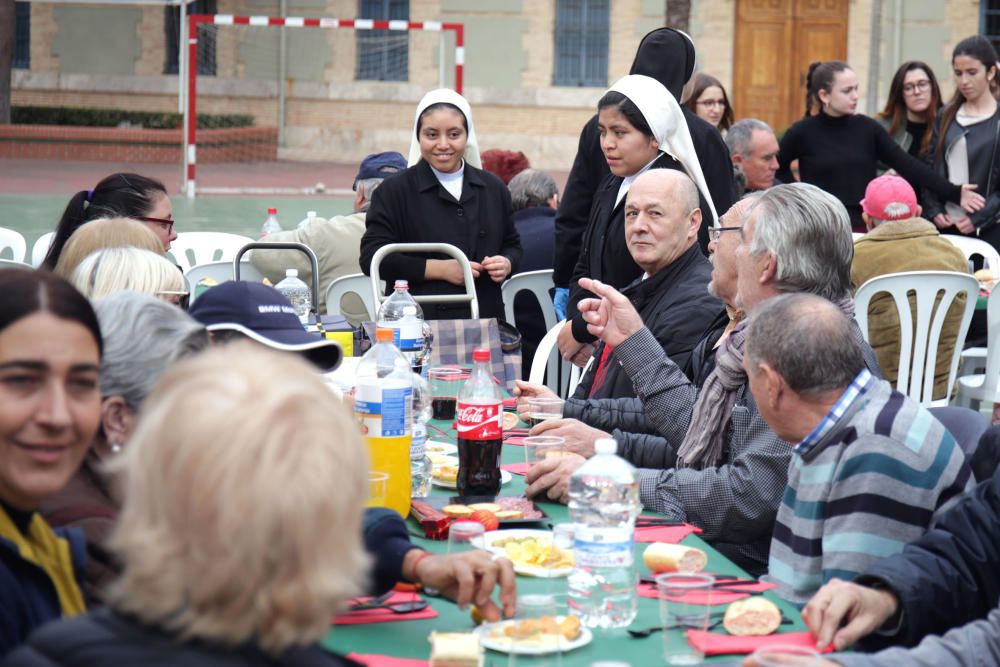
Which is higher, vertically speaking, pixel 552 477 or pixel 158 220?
pixel 158 220

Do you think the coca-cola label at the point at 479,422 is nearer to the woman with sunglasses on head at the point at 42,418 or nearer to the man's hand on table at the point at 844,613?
the man's hand on table at the point at 844,613

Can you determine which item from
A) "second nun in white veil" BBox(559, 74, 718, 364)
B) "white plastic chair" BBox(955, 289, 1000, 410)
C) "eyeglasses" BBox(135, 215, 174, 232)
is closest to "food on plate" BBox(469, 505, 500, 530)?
"second nun in white veil" BBox(559, 74, 718, 364)

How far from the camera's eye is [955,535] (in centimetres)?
265

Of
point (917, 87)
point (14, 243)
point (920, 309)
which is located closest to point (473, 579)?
point (920, 309)

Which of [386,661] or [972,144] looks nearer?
[386,661]

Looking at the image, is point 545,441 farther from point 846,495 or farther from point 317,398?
point 317,398

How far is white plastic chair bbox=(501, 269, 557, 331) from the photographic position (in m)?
7.04

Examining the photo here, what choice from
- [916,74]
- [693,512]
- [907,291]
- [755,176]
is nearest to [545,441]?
[693,512]

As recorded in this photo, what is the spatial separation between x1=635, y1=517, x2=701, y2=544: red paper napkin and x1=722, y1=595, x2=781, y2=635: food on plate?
21.0 inches

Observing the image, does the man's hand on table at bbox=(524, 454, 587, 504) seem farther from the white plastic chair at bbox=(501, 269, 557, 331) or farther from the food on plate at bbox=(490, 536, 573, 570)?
the white plastic chair at bbox=(501, 269, 557, 331)

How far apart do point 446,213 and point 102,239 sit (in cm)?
275

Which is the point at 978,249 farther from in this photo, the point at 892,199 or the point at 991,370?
the point at 892,199

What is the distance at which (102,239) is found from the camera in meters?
3.72

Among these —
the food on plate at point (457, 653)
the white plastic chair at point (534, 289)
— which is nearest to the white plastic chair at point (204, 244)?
the white plastic chair at point (534, 289)
